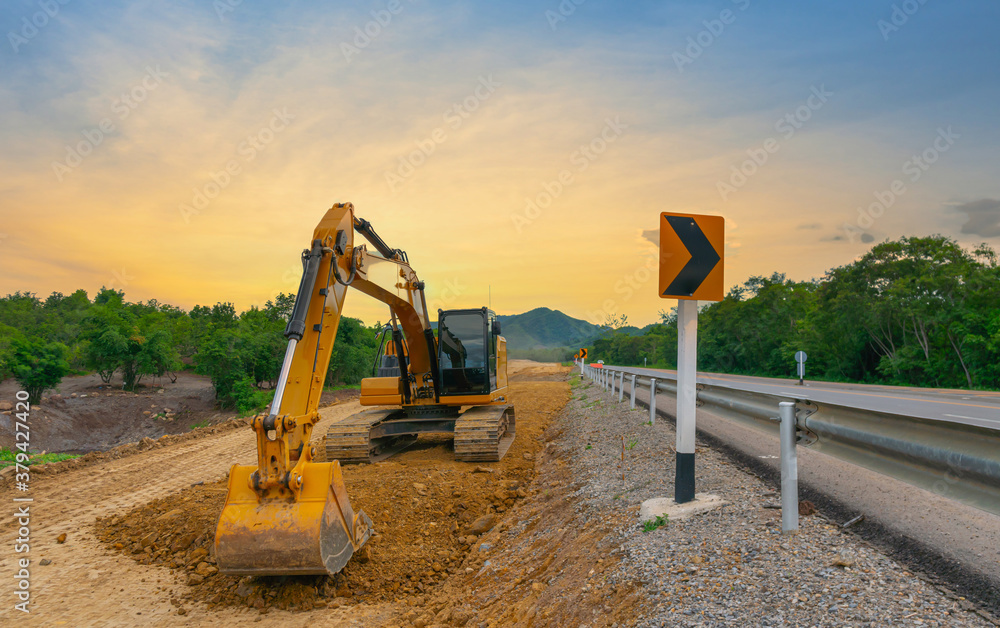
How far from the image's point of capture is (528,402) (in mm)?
22750

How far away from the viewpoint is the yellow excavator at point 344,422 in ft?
15.5

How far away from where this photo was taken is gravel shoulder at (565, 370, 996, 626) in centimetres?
274

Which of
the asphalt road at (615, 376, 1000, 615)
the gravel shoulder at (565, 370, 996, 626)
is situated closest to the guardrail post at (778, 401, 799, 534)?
the gravel shoulder at (565, 370, 996, 626)

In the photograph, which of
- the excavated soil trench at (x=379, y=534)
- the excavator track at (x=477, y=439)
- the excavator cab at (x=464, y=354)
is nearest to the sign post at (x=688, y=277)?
the excavated soil trench at (x=379, y=534)

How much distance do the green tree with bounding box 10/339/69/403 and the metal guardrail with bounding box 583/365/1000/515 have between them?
3286 cm

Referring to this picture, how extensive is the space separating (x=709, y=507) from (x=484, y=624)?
6.58 ft

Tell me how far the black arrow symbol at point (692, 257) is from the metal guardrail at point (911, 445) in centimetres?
114

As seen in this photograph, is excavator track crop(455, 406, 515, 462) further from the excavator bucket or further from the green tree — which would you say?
the green tree

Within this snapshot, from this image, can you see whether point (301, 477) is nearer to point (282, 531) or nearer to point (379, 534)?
point (282, 531)

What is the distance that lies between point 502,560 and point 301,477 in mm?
2101

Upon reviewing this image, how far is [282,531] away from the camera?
4.69 metres

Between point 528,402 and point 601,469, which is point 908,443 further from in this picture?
point 528,402

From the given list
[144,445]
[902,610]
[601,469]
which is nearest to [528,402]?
[144,445]

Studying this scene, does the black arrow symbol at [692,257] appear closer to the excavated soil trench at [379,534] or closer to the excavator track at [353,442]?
the excavated soil trench at [379,534]
